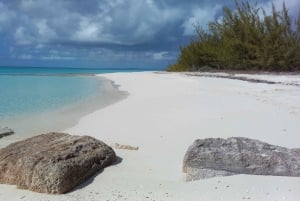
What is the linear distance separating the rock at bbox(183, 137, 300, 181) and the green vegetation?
17.5 m

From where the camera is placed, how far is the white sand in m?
2.98

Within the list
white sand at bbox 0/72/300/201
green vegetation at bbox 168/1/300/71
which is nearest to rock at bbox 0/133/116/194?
white sand at bbox 0/72/300/201

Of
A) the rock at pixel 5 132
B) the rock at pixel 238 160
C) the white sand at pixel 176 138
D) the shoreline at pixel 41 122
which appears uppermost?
the rock at pixel 238 160

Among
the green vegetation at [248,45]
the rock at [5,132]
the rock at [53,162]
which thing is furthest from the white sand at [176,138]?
the green vegetation at [248,45]

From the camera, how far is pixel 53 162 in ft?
10.6

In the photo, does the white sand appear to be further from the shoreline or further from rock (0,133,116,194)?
the shoreline

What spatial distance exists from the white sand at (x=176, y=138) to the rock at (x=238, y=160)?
0.09 metres

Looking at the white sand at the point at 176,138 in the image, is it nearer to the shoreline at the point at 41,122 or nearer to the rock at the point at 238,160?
the rock at the point at 238,160

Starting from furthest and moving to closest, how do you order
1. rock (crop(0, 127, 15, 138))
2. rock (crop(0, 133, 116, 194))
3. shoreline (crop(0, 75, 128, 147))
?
shoreline (crop(0, 75, 128, 147)), rock (crop(0, 127, 15, 138)), rock (crop(0, 133, 116, 194))

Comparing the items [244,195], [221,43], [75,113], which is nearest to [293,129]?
[244,195]

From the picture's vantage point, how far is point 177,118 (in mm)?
6445

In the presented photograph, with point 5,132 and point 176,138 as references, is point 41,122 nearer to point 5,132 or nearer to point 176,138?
point 5,132

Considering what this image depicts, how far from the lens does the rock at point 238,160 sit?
3217mm

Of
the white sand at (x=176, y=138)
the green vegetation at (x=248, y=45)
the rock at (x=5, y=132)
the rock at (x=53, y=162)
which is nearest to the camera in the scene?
the white sand at (x=176, y=138)
